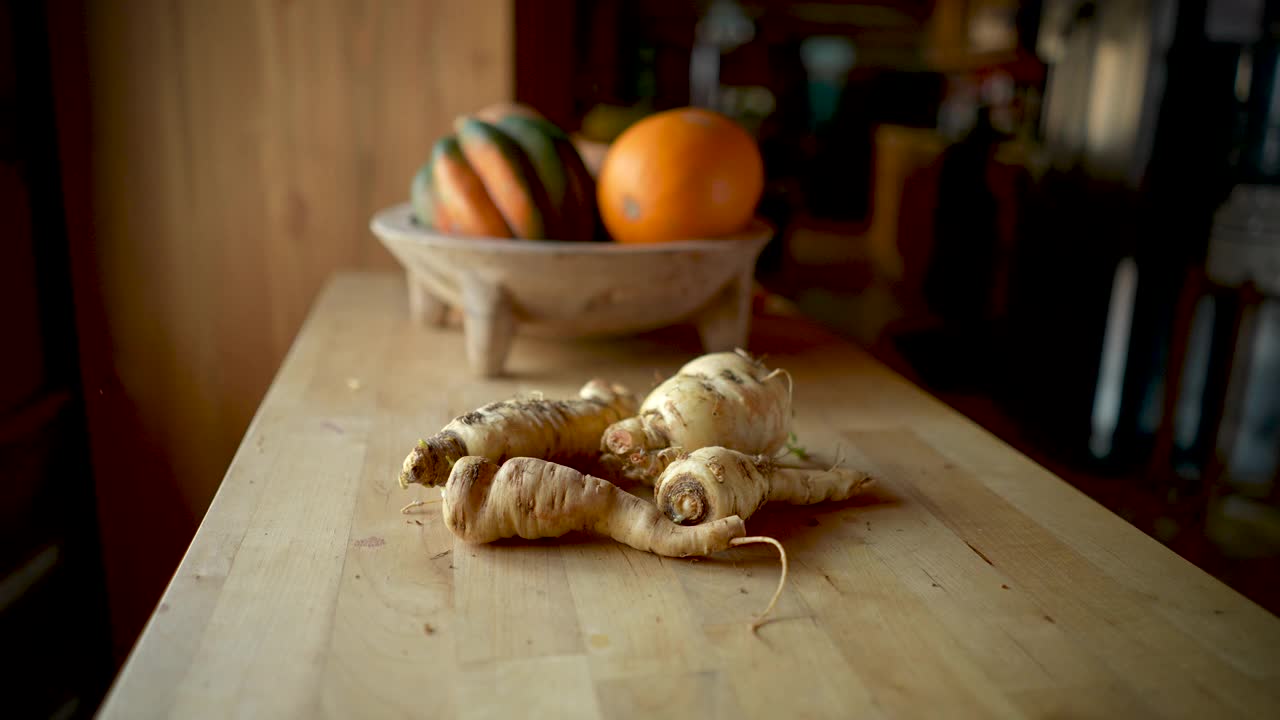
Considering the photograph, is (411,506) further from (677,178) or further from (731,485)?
(677,178)

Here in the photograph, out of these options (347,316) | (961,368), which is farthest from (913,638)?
(961,368)

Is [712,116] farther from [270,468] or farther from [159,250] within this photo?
[159,250]

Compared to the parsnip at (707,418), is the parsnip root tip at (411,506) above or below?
below

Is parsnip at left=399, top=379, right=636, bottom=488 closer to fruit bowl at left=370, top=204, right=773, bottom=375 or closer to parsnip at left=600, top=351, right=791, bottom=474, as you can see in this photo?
parsnip at left=600, top=351, right=791, bottom=474

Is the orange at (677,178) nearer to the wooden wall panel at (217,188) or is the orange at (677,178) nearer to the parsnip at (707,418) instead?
the parsnip at (707,418)

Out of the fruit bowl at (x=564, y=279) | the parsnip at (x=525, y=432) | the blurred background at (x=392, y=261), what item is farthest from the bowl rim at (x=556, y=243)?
the blurred background at (x=392, y=261)

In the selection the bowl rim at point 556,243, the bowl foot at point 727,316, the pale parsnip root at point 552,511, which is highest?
the bowl rim at point 556,243
